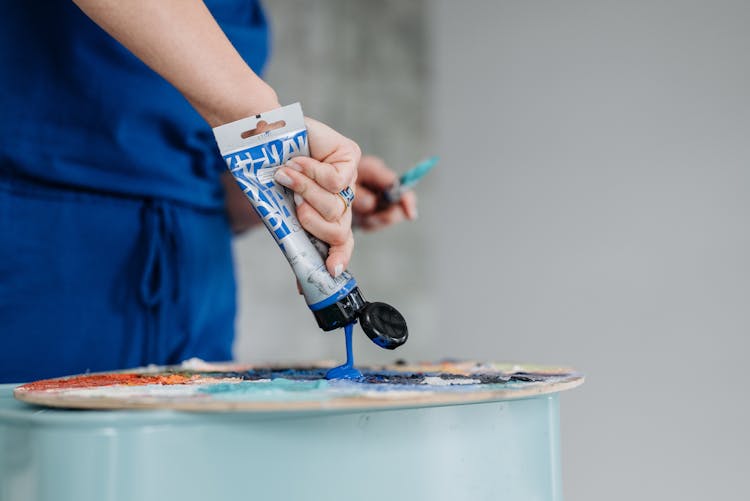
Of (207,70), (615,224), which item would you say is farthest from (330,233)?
(615,224)

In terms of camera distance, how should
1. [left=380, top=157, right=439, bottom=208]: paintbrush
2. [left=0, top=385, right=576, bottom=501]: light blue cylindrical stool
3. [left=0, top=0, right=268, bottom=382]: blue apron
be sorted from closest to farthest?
1. [left=0, top=385, right=576, bottom=501]: light blue cylindrical stool
2. [left=0, top=0, right=268, bottom=382]: blue apron
3. [left=380, top=157, right=439, bottom=208]: paintbrush

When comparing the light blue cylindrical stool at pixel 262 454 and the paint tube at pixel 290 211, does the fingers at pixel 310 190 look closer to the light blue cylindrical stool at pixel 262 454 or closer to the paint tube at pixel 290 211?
the paint tube at pixel 290 211

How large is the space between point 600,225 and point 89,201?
1.08 meters

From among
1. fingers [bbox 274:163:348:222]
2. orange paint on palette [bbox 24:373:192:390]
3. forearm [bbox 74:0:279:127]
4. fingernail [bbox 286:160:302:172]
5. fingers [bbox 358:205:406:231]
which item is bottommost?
orange paint on palette [bbox 24:373:192:390]

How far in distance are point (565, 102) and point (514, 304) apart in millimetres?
451

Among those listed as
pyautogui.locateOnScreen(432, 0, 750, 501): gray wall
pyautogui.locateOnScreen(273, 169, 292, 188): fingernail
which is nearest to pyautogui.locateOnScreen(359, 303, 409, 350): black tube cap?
pyautogui.locateOnScreen(273, 169, 292, 188): fingernail

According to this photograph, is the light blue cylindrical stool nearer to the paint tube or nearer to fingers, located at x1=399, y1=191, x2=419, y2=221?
the paint tube

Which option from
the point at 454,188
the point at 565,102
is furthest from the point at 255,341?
the point at 565,102

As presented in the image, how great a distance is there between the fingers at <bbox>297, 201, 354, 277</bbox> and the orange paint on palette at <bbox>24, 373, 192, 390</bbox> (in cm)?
14

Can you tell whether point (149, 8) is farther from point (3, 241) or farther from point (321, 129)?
point (3, 241)

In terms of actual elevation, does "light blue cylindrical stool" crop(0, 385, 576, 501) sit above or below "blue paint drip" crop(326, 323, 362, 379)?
below

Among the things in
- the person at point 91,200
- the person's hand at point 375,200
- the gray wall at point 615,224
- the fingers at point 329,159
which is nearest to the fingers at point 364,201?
the person's hand at point 375,200

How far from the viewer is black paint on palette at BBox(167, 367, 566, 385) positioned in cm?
54

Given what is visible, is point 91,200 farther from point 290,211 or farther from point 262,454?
point 262,454
